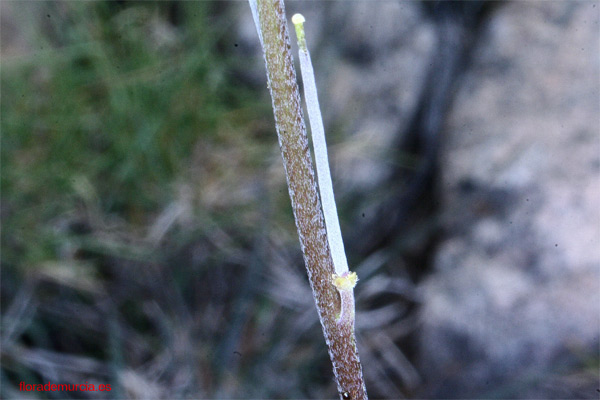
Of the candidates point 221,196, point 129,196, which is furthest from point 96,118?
point 221,196

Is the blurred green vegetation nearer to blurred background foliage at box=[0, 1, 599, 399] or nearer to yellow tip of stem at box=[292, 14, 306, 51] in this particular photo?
blurred background foliage at box=[0, 1, 599, 399]

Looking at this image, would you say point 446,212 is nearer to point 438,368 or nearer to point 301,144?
point 438,368

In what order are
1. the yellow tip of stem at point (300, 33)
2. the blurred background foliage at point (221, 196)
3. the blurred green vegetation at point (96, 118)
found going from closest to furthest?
the yellow tip of stem at point (300, 33) < the blurred background foliage at point (221, 196) < the blurred green vegetation at point (96, 118)

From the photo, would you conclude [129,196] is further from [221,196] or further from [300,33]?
[300,33]

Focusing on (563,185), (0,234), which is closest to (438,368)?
(563,185)

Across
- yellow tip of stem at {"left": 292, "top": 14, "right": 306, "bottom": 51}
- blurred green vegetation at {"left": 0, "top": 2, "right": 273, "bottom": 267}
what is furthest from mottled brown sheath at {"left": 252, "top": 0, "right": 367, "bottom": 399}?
blurred green vegetation at {"left": 0, "top": 2, "right": 273, "bottom": 267}

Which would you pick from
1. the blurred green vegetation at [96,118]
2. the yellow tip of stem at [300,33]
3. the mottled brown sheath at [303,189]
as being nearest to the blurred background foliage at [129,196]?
the blurred green vegetation at [96,118]

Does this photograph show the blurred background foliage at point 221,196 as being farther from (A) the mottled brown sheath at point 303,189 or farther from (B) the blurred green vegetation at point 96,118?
(A) the mottled brown sheath at point 303,189

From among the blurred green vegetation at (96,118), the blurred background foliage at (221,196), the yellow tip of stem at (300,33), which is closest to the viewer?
the yellow tip of stem at (300,33)
